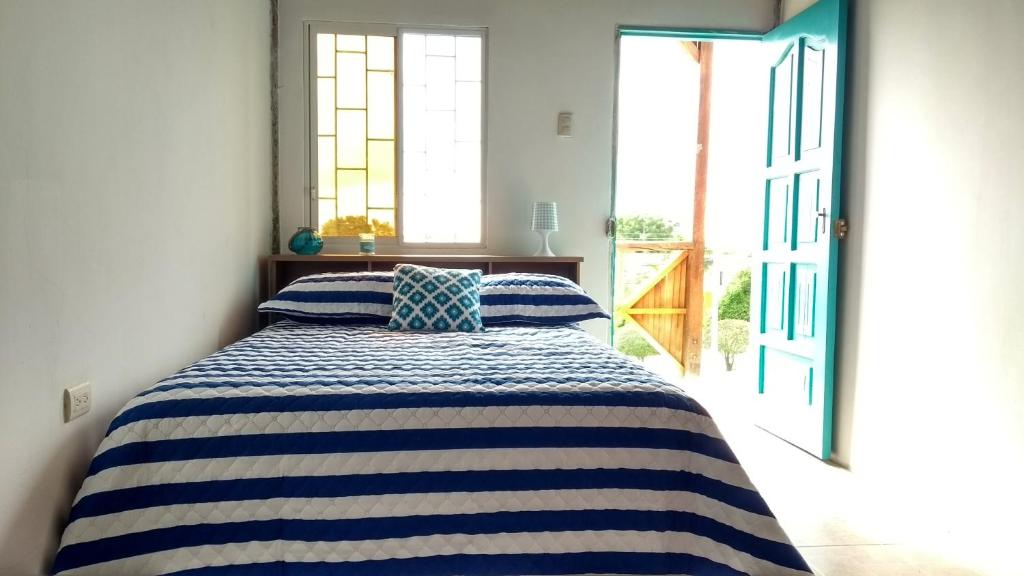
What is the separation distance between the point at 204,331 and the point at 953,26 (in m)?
3.06

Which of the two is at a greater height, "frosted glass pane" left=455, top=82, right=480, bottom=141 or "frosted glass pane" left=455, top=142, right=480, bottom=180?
"frosted glass pane" left=455, top=82, right=480, bottom=141

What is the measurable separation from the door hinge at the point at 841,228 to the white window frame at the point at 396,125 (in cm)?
177

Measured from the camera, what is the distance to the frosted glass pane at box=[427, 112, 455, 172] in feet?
12.6

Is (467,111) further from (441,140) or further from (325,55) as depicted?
(325,55)

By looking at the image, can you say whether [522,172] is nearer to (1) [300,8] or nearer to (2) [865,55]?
(1) [300,8]

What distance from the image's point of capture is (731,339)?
5895mm

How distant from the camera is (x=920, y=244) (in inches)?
102

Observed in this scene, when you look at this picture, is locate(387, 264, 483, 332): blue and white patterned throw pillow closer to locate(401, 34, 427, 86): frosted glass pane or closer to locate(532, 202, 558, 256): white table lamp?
locate(532, 202, 558, 256): white table lamp

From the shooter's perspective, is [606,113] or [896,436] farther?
[606,113]

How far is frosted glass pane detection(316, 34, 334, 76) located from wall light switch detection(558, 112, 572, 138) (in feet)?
4.16

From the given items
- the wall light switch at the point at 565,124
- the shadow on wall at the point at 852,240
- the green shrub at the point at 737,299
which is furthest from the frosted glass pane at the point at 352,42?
the green shrub at the point at 737,299

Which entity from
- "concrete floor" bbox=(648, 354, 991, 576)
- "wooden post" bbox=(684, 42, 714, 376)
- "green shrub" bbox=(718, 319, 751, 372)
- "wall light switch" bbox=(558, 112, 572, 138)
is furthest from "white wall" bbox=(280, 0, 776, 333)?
"green shrub" bbox=(718, 319, 751, 372)

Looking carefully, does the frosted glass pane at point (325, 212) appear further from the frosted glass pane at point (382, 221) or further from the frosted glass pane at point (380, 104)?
the frosted glass pane at point (380, 104)

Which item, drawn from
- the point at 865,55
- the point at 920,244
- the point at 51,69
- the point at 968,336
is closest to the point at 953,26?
the point at 865,55
